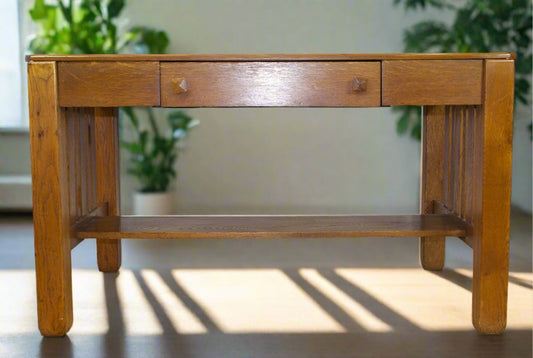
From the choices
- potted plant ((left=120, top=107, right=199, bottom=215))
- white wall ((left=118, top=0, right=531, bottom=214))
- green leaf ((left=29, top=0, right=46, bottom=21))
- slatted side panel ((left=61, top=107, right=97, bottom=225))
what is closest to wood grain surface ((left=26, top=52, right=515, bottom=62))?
slatted side panel ((left=61, top=107, right=97, bottom=225))

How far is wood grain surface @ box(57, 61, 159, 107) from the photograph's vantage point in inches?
71.0

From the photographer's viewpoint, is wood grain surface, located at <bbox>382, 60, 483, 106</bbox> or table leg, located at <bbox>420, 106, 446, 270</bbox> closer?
wood grain surface, located at <bbox>382, 60, 483, 106</bbox>

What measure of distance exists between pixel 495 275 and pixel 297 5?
3127 mm

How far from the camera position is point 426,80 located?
1819 millimetres

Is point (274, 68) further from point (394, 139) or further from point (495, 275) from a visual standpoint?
point (394, 139)

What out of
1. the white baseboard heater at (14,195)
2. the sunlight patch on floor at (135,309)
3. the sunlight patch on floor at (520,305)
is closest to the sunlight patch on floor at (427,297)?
the sunlight patch on floor at (520,305)

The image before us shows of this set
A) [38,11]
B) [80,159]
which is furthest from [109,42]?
[80,159]

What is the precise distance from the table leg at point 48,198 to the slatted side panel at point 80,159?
0.07 m

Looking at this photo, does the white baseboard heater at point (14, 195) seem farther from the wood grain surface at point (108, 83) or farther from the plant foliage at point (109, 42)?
the wood grain surface at point (108, 83)

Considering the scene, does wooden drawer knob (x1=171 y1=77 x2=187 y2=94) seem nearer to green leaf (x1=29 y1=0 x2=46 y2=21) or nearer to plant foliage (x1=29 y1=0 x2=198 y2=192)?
plant foliage (x1=29 y1=0 x2=198 y2=192)

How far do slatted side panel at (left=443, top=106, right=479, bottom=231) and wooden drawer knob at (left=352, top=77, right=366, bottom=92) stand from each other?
35 centimetres

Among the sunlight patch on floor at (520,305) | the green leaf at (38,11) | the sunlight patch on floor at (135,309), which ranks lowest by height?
the sunlight patch on floor at (520,305)

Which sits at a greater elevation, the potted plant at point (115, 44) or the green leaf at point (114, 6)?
the green leaf at point (114, 6)

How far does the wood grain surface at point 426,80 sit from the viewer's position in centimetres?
182
